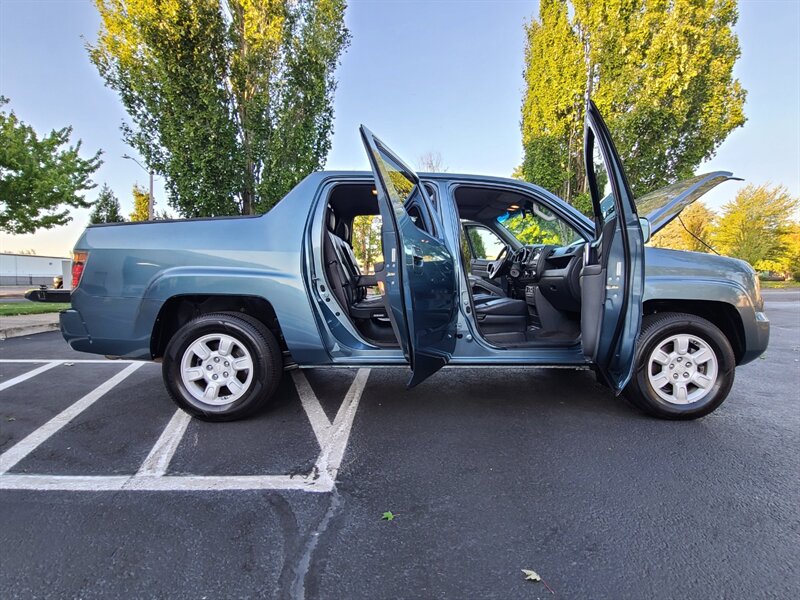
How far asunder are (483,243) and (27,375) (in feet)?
16.9

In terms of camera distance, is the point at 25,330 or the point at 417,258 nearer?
the point at 417,258

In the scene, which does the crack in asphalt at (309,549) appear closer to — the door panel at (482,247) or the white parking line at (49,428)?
the white parking line at (49,428)

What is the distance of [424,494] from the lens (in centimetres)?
210

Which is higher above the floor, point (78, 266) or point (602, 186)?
point (602, 186)

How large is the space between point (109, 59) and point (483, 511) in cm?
1397

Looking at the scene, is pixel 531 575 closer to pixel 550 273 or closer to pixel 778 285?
pixel 550 273

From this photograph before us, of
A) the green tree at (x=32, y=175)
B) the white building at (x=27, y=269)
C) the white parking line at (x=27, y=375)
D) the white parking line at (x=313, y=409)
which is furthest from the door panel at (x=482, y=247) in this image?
the white building at (x=27, y=269)

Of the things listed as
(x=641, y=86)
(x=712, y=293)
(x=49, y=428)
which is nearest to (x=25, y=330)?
(x=49, y=428)

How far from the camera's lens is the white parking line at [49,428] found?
8.15ft

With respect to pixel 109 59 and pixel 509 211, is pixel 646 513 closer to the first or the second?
pixel 509 211

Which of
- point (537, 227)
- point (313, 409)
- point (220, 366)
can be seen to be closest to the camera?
point (220, 366)

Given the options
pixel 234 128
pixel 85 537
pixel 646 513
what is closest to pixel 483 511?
pixel 646 513

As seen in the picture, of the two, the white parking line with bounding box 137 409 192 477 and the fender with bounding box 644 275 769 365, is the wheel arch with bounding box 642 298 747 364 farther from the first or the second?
the white parking line with bounding box 137 409 192 477

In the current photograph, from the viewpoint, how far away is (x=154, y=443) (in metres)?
2.70
